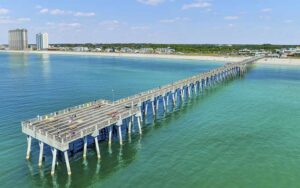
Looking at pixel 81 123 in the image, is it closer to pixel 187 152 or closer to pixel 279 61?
pixel 187 152

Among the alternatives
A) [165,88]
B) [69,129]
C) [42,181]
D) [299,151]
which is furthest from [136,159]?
[165,88]

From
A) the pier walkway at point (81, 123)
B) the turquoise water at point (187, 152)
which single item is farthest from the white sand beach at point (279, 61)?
the pier walkway at point (81, 123)

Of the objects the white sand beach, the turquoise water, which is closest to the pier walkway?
the turquoise water

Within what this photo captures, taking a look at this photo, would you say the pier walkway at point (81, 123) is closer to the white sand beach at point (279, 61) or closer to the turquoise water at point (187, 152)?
the turquoise water at point (187, 152)

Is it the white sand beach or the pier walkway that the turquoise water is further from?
the white sand beach

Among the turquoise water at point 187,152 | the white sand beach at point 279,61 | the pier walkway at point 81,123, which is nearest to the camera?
the turquoise water at point 187,152

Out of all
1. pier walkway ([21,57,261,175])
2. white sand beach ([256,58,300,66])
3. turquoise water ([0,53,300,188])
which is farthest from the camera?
white sand beach ([256,58,300,66])

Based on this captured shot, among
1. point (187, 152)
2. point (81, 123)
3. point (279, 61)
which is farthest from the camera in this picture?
point (279, 61)

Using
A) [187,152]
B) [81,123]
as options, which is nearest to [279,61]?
[187,152]

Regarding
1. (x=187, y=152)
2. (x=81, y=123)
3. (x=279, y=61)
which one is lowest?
(x=187, y=152)

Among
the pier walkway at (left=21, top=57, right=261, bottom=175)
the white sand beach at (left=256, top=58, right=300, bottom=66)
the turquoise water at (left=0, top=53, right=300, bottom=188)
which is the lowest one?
the turquoise water at (left=0, top=53, right=300, bottom=188)

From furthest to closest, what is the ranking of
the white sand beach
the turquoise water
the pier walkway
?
the white sand beach < the pier walkway < the turquoise water

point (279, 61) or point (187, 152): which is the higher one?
point (279, 61)

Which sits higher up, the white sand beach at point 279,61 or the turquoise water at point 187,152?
the white sand beach at point 279,61
